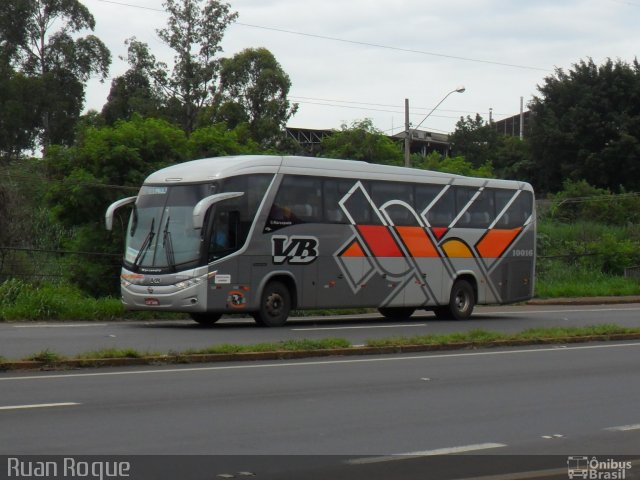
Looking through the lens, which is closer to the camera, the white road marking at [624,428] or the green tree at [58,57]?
the white road marking at [624,428]

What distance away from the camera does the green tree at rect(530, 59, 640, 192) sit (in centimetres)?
6400

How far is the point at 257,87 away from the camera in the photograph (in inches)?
2308

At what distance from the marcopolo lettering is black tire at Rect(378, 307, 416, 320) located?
4308 millimetres

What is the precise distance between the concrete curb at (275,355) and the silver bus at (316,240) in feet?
17.6

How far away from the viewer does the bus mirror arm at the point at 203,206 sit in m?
20.6

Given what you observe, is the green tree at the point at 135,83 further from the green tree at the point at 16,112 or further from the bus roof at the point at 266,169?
the bus roof at the point at 266,169

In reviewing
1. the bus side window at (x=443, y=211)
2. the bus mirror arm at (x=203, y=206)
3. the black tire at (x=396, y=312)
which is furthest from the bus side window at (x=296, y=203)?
the black tire at (x=396, y=312)

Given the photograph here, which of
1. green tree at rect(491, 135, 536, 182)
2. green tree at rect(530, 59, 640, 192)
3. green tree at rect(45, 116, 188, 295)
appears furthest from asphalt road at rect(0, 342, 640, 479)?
green tree at rect(491, 135, 536, 182)

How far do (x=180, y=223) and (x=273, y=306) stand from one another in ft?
8.71

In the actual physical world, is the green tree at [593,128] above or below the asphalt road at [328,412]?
above

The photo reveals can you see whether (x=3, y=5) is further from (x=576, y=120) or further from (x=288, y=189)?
(x=288, y=189)

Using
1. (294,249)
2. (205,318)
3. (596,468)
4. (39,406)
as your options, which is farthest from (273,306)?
(596,468)

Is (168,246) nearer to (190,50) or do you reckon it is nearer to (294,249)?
(294,249)

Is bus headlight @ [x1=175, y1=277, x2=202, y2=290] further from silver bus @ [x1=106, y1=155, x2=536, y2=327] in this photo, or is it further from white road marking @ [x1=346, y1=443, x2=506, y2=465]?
white road marking @ [x1=346, y1=443, x2=506, y2=465]
